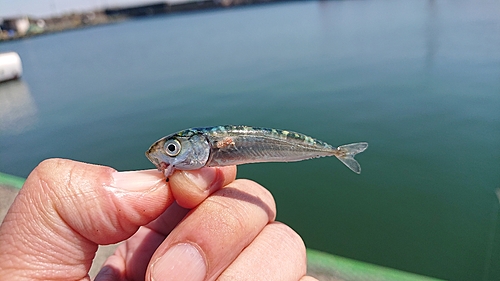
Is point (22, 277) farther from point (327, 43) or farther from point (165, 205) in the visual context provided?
point (327, 43)

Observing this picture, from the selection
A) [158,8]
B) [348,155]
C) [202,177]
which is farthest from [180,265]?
[158,8]

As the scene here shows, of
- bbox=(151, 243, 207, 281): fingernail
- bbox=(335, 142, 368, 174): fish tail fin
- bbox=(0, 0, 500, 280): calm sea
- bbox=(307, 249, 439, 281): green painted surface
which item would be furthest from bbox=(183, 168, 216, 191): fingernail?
bbox=(0, 0, 500, 280): calm sea

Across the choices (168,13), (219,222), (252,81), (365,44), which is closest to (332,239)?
(219,222)

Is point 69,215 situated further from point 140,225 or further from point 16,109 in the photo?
point 16,109

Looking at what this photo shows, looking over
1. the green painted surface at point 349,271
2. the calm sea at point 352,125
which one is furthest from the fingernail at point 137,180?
the calm sea at point 352,125

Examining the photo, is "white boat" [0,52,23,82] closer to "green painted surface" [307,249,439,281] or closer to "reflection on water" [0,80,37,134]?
"reflection on water" [0,80,37,134]
